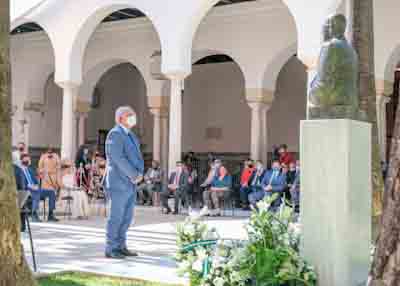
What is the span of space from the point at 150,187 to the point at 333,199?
12.1m

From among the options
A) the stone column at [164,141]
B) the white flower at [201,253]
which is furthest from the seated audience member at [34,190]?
the stone column at [164,141]

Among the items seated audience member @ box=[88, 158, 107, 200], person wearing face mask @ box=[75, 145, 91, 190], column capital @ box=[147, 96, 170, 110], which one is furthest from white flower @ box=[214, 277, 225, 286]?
column capital @ box=[147, 96, 170, 110]

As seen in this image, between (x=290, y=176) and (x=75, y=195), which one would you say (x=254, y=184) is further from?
(x=75, y=195)

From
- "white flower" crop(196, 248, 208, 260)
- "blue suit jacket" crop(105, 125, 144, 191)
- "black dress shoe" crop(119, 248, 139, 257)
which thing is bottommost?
"black dress shoe" crop(119, 248, 139, 257)

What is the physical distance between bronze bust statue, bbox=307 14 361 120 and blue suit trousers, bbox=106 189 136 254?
8.86 ft

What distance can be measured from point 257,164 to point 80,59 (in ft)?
18.9

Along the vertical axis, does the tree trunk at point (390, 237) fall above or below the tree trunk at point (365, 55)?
below

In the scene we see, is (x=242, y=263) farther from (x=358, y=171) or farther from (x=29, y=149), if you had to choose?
(x=29, y=149)

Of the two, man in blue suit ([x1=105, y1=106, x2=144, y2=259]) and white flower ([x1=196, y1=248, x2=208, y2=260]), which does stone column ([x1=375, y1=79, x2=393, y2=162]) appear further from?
white flower ([x1=196, y1=248, x2=208, y2=260])

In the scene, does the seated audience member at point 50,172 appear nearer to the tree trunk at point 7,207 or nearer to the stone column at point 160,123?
the stone column at point 160,123

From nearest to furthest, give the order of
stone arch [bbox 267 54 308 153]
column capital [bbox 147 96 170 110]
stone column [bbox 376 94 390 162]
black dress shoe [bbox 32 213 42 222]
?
black dress shoe [bbox 32 213 42 222] → stone column [bbox 376 94 390 162] → column capital [bbox 147 96 170 110] → stone arch [bbox 267 54 308 153]

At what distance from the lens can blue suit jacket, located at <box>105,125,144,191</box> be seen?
6.84 meters

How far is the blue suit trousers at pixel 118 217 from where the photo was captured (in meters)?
Answer: 6.83

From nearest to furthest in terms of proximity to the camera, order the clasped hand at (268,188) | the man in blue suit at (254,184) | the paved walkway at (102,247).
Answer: the paved walkway at (102,247), the clasped hand at (268,188), the man in blue suit at (254,184)
